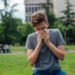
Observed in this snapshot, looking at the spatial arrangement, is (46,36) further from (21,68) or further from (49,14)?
(49,14)

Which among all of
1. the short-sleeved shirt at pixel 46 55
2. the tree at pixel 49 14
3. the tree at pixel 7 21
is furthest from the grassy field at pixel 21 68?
the tree at pixel 49 14

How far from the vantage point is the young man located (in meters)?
3.38

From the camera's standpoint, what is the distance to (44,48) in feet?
11.3

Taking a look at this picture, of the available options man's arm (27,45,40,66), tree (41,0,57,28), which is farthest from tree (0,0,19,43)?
man's arm (27,45,40,66)

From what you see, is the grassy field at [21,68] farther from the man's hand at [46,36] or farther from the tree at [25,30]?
the tree at [25,30]

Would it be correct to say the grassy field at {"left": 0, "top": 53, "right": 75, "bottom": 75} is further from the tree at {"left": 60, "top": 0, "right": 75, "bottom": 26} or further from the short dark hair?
the tree at {"left": 60, "top": 0, "right": 75, "bottom": 26}

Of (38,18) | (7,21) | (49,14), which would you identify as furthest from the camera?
(49,14)

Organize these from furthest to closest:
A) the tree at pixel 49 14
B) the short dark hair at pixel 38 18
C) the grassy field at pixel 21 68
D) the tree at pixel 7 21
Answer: the tree at pixel 49 14 < the tree at pixel 7 21 < the grassy field at pixel 21 68 < the short dark hair at pixel 38 18

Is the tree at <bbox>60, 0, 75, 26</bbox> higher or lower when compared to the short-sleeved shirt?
lower

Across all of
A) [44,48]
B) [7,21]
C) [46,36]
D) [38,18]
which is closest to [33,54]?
[44,48]

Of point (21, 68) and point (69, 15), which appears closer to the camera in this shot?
point (21, 68)

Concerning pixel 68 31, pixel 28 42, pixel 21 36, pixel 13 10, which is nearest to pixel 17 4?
pixel 13 10

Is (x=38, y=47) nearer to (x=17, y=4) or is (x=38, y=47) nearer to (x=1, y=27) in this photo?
(x=1, y=27)

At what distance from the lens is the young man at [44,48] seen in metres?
3.38
